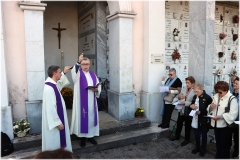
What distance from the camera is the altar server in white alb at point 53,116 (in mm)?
3279

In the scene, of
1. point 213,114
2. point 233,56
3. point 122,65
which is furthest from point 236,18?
point 213,114

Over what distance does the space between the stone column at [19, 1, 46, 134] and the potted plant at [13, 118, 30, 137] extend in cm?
10

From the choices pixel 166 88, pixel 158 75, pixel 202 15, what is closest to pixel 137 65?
pixel 158 75

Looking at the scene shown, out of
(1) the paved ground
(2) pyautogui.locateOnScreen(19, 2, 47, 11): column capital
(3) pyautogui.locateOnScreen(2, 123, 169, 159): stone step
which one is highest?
(2) pyautogui.locateOnScreen(19, 2, 47, 11): column capital

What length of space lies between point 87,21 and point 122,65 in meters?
3.18

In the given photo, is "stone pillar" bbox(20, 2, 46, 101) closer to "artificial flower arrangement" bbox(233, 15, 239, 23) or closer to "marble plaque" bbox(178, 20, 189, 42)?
"marble plaque" bbox(178, 20, 189, 42)

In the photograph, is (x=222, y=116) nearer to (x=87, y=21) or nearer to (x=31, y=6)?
(x=31, y=6)

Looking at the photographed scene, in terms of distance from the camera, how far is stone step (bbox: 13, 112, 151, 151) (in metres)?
4.07

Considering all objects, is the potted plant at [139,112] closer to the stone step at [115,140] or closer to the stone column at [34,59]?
the stone step at [115,140]

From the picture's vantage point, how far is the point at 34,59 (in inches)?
173

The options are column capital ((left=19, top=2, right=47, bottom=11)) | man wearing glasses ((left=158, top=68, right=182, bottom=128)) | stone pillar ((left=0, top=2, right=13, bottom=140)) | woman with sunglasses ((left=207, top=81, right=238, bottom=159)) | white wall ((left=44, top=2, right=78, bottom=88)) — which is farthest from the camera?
white wall ((left=44, top=2, right=78, bottom=88))

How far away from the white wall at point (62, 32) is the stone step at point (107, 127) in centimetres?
362

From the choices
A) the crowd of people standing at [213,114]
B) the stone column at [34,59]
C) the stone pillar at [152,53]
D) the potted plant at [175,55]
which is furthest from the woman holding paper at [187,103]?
the stone column at [34,59]

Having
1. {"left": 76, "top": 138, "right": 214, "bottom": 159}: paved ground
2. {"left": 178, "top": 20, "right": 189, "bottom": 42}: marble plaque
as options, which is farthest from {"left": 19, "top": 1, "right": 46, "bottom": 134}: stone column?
{"left": 178, "top": 20, "right": 189, "bottom": 42}: marble plaque
